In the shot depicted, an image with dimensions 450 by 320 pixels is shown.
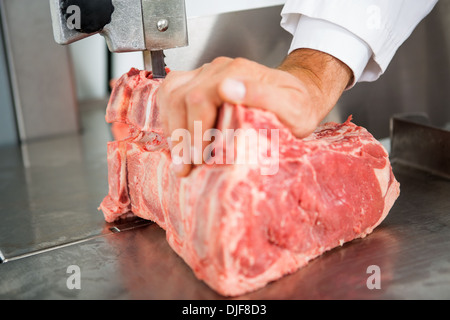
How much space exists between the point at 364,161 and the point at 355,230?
18cm

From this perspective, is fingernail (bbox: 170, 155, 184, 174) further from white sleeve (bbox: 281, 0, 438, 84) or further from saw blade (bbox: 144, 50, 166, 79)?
white sleeve (bbox: 281, 0, 438, 84)

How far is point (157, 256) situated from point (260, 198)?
365mm

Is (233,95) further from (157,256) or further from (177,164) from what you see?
(157,256)

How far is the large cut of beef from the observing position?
1.08m

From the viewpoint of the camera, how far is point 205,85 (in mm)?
1111

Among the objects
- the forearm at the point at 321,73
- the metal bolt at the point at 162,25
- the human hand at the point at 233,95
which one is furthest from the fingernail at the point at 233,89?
the metal bolt at the point at 162,25

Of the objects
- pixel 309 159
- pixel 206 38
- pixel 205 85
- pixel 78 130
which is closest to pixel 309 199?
pixel 309 159

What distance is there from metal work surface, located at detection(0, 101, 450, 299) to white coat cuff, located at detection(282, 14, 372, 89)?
46 cm

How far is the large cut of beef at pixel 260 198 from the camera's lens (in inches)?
42.3

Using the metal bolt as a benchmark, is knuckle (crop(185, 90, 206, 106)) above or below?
below

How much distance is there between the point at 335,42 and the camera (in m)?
1.47
